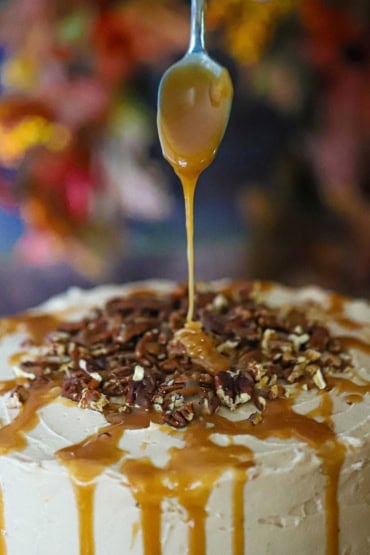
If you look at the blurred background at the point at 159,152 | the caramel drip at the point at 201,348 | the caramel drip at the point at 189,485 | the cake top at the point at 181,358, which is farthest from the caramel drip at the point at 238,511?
the blurred background at the point at 159,152

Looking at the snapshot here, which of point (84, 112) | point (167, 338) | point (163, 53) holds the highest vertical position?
point (163, 53)

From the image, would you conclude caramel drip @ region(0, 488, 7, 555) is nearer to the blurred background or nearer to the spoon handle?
the spoon handle

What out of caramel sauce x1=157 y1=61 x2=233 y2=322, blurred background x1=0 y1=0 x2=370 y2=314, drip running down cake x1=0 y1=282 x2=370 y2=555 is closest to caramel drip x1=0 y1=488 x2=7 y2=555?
drip running down cake x1=0 y1=282 x2=370 y2=555

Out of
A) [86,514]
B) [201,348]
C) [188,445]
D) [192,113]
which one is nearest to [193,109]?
[192,113]

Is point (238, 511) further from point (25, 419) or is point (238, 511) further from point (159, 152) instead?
point (159, 152)

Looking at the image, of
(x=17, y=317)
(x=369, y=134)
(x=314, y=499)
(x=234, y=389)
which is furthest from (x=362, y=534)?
(x=369, y=134)

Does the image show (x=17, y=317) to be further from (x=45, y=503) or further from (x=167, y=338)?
(x=45, y=503)
